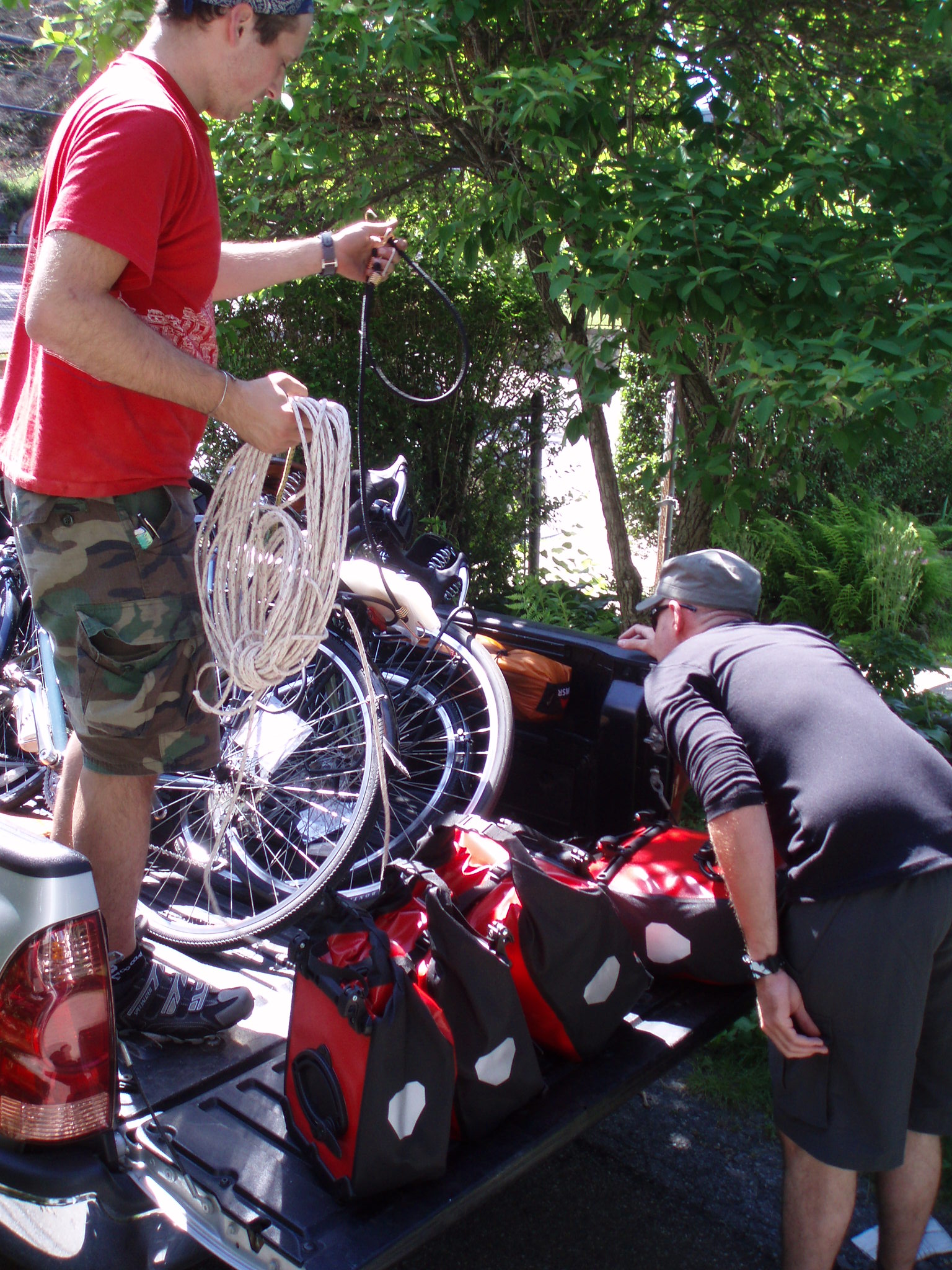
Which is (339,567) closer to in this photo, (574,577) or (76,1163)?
(76,1163)

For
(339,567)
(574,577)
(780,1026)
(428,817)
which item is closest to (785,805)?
(780,1026)

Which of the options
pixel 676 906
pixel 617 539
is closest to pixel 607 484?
pixel 617 539

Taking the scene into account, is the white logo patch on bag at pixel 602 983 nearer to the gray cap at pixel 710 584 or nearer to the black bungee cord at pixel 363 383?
the gray cap at pixel 710 584

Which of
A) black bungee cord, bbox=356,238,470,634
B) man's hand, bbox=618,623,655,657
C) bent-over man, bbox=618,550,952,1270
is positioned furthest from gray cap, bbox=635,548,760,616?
black bungee cord, bbox=356,238,470,634

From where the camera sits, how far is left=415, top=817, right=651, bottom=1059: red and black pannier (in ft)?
7.28

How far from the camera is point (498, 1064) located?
204 centimetres

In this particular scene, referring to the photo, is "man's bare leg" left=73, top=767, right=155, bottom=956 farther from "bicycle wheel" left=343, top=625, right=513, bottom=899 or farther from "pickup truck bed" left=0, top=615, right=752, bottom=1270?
"bicycle wheel" left=343, top=625, right=513, bottom=899

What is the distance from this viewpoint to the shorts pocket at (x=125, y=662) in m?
2.13

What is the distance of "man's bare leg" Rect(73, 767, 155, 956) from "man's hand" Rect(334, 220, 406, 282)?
145 cm

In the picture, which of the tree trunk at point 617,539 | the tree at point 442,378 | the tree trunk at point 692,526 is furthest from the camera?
the tree at point 442,378

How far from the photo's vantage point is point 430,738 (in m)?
3.36

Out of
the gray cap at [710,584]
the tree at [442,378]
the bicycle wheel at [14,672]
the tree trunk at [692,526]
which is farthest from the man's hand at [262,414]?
the tree at [442,378]

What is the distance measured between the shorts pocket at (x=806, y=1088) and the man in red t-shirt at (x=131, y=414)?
3.87 feet

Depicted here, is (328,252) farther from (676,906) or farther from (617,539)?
(617,539)
